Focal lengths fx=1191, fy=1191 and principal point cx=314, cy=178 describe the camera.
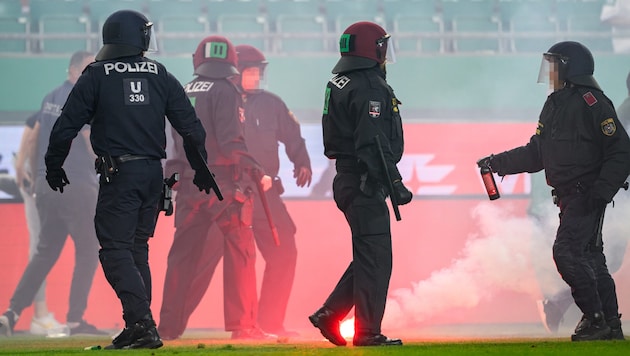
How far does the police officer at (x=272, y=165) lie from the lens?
9.32 meters

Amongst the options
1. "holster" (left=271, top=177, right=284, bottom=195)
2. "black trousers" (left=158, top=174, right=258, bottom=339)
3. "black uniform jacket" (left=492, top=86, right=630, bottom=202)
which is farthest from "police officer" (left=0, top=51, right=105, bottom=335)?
"black uniform jacket" (left=492, top=86, right=630, bottom=202)

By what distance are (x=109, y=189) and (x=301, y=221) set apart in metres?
4.28

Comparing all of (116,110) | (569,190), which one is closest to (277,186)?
(569,190)

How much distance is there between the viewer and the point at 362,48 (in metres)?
6.24

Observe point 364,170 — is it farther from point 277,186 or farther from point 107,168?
point 277,186

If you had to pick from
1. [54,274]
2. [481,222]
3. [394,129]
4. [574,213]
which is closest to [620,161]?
[574,213]

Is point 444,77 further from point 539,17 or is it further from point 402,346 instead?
point 402,346

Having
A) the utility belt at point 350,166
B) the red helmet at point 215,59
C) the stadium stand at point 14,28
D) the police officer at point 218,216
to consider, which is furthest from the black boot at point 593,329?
the stadium stand at point 14,28

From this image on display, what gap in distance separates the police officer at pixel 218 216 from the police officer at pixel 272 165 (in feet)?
1.42

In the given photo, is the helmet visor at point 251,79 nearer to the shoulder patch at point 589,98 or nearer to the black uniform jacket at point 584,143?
the black uniform jacket at point 584,143

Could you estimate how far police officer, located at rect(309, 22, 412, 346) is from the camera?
6008 millimetres

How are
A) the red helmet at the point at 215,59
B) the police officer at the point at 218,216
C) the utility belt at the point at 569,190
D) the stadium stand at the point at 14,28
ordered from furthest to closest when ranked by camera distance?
the stadium stand at the point at 14,28 < the red helmet at the point at 215,59 < the police officer at the point at 218,216 < the utility belt at the point at 569,190

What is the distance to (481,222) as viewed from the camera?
33.6 feet

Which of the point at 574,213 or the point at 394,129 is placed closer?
the point at 394,129
